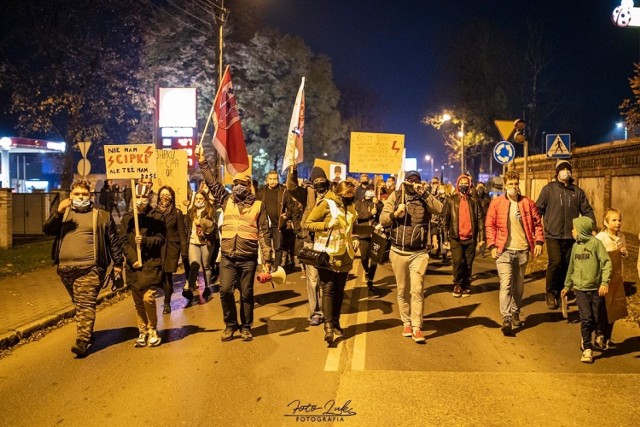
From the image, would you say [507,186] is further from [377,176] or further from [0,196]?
[0,196]

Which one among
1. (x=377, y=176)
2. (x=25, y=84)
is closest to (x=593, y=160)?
(x=377, y=176)

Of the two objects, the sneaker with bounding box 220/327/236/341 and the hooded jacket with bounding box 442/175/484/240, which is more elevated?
the hooded jacket with bounding box 442/175/484/240

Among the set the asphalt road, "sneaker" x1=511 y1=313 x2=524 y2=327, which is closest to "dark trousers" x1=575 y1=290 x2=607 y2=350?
the asphalt road

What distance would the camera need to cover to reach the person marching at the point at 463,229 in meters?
10.3

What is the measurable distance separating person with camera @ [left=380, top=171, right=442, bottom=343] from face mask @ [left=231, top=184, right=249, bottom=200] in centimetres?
165

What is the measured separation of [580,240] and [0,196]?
591 inches

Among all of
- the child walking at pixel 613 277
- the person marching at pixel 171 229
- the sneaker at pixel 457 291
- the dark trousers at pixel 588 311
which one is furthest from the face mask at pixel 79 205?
the sneaker at pixel 457 291

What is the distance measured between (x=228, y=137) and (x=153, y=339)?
10.9 ft

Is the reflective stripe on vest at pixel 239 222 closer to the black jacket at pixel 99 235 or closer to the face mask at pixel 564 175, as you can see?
the black jacket at pixel 99 235

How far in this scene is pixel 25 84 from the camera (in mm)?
29703

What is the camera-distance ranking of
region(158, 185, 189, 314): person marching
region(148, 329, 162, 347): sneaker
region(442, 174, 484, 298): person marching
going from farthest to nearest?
region(442, 174, 484, 298): person marching → region(158, 185, 189, 314): person marching → region(148, 329, 162, 347): sneaker

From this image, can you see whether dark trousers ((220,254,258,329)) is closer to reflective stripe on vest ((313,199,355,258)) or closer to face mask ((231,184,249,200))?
face mask ((231,184,249,200))

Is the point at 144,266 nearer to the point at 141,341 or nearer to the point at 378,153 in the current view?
the point at 141,341

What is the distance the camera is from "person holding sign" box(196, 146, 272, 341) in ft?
23.8
